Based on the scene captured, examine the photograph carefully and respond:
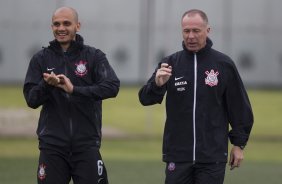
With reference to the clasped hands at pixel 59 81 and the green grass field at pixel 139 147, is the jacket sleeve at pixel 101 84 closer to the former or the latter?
the clasped hands at pixel 59 81

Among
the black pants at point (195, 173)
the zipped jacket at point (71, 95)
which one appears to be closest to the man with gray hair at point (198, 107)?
the black pants at point (195, 173)

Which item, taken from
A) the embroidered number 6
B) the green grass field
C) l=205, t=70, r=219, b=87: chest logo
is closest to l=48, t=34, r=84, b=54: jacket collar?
the embroidered number 6

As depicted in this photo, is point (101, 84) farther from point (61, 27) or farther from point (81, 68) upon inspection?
point (61, 27)

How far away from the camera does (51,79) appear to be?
298 inches

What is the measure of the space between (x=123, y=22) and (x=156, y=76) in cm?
2202

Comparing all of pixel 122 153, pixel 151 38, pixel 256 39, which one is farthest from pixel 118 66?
pixel 122 153

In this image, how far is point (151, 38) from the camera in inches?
912

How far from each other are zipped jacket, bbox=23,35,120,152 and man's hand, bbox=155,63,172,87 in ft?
1.87

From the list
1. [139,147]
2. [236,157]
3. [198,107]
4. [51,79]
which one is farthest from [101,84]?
[139,147]

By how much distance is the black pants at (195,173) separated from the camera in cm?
773

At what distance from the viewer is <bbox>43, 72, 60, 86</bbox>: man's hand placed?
7.55 meters

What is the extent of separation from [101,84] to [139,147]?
1246 cm

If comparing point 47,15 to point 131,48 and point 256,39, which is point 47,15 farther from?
point 256,39

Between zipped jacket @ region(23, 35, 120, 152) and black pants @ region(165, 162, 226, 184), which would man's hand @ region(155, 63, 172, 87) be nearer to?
zipped jacket @ region(23, 35, 120, 152)
